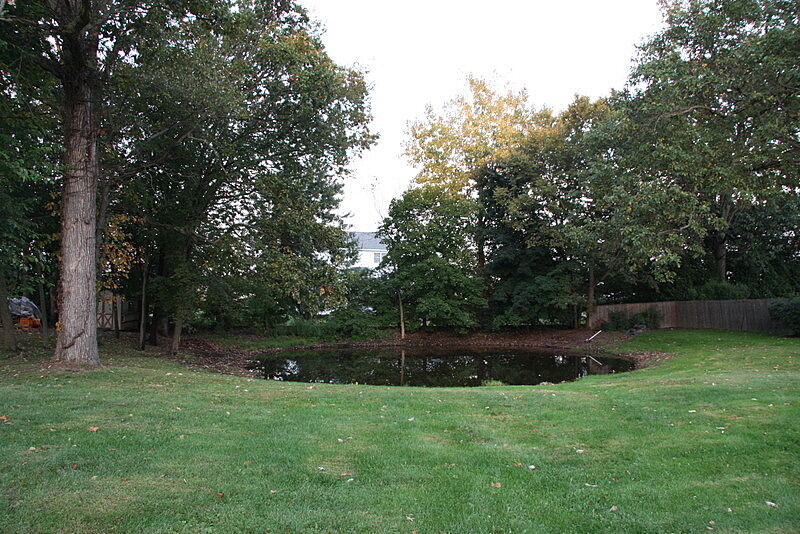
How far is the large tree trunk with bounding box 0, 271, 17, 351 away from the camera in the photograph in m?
13.1

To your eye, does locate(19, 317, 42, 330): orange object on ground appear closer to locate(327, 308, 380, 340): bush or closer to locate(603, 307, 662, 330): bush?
locate(327, 308, 380, 340): bush

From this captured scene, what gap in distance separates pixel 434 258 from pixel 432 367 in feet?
33.4

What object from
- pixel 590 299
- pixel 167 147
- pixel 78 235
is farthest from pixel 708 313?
pixel 78 235

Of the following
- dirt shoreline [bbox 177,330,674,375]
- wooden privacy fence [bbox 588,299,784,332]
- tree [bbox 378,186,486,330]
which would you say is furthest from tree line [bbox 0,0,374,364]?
wooden privacy fence [bbox 588,299,784,332]

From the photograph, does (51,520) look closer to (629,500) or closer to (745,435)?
(629,500)

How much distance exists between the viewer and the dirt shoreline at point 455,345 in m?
18.4

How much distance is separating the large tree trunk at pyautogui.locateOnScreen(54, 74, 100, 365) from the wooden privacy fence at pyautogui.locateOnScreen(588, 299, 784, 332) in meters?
24.2

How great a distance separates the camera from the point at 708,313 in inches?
967

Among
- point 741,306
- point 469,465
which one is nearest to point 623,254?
point 741,306

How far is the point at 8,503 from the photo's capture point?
140 inches

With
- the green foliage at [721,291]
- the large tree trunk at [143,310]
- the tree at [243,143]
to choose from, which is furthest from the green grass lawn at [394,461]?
the green foliage at [721,291]

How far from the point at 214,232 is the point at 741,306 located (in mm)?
22709

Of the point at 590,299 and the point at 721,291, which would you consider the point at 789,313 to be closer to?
the point at 721,291

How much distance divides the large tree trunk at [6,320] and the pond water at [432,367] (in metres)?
6.61
